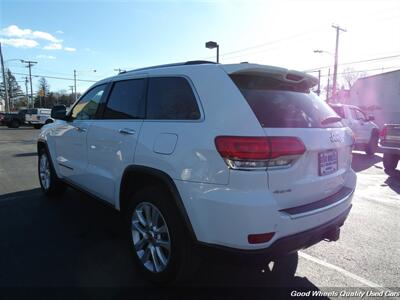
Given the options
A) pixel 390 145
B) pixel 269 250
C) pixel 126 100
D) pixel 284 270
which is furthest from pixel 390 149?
pixel 269 250

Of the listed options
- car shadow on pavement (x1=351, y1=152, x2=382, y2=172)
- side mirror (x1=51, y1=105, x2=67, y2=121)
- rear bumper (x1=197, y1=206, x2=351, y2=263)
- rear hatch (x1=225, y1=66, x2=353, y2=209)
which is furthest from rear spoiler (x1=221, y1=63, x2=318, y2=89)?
car shadow on pavement (x1=351, y1=152, x2=382, y2=172)

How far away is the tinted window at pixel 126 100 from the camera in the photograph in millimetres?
3541

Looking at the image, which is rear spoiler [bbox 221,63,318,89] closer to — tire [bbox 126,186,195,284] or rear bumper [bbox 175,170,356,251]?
rear bumper [bbox 175,170,356,251]

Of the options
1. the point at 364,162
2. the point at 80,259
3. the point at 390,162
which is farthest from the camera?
the point at 364,162

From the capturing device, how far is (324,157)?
2.87 m

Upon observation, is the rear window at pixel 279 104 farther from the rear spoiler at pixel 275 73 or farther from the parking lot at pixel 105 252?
the parking lot at pixel 105 252

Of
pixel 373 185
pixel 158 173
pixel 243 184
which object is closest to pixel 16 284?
pixel 158 173

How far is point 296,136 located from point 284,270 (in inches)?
59.9

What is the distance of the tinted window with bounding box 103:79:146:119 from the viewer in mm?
3541

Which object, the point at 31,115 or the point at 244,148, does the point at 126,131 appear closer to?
the point at 244,148

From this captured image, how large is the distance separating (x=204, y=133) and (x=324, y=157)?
3.51ft

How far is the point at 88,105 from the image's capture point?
4621mm

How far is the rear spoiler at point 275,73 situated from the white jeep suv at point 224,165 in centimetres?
1

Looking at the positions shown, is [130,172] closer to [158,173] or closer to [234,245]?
[158,173]
